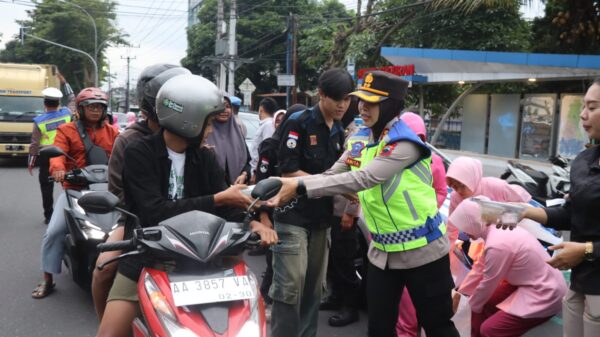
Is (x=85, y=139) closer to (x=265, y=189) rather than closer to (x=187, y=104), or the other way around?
(x=187, y=104)

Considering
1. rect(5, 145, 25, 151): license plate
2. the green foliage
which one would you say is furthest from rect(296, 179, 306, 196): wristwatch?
rect(5, 145, 25, 151): license plate

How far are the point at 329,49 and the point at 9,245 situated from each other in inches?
661

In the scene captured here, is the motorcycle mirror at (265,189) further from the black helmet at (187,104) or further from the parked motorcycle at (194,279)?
the black helmet at (187,104)

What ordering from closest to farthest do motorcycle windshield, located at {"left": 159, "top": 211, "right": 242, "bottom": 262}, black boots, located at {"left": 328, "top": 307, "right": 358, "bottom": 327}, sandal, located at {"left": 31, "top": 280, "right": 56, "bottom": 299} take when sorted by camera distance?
motorcycle windshield, located at {"left": 159, "top": 211, "right": 242, "bottom": 262} < black boots, located at {"left": 328, "top": 307, "right": 358, "bottom": 327} < sandal, located at {"left": 31, "top": 280, "right": 56, "bottom": 299}

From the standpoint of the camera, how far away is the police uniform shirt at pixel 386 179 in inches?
106

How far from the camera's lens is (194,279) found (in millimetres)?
1950

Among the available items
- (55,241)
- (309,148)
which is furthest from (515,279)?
(55,241)

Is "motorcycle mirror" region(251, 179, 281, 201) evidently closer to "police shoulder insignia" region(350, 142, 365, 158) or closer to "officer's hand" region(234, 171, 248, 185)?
"police shoulder insignia" region(350, 142, 365, 158)

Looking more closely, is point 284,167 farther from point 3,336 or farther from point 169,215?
point 3,336

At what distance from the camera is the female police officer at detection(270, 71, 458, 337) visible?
2.70 meters

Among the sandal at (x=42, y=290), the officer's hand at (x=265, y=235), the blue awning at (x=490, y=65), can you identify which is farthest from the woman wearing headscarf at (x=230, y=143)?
the blue awning at (x=490, y=65)

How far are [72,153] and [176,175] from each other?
3.07m

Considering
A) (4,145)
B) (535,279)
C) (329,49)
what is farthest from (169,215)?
(329,49)

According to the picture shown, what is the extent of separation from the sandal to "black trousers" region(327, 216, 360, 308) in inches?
101
